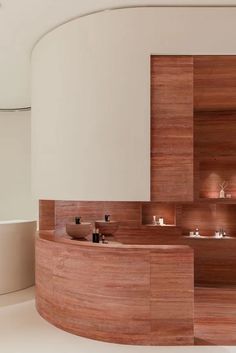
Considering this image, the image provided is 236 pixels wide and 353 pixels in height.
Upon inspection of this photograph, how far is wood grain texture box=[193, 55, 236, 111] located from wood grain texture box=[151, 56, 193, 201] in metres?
0.34

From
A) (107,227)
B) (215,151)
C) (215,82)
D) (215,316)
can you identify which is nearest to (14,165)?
(107,227)

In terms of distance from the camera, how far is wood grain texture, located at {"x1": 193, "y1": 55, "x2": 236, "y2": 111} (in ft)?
11.6

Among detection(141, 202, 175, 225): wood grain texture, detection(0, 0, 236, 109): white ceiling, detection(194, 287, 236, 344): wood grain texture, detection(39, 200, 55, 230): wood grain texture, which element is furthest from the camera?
detection(141, 202, 175, 225): wood grain texture

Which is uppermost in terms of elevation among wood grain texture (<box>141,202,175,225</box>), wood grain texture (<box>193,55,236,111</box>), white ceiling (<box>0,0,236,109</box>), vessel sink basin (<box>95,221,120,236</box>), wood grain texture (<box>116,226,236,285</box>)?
white ceiling (<box>0,0,236,109</box>)

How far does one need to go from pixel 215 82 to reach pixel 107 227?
88.7 inches

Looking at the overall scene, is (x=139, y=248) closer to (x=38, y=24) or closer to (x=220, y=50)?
(x=220, y=50)

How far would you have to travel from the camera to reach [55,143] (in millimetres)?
3695

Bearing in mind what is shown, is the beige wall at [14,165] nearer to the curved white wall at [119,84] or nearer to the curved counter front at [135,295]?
the curved white wall at [119,84]

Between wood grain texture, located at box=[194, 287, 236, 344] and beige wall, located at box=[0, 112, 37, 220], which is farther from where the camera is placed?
beige wall, located at box=[0, 112, 37, 220]

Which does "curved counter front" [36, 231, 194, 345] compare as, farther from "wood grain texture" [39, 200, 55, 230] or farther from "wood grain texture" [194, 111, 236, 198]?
"wood grain texture" [194, 111, 236, 198]

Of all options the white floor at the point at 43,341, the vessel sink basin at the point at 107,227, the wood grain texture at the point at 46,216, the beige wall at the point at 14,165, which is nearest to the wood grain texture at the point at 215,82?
the vessel sink basin at the point at 107,227

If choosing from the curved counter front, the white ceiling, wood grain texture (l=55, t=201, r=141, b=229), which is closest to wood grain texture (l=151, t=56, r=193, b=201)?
the curved counter front

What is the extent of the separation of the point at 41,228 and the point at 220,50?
2.96 meters

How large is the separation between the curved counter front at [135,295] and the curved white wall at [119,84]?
0.59 metres
